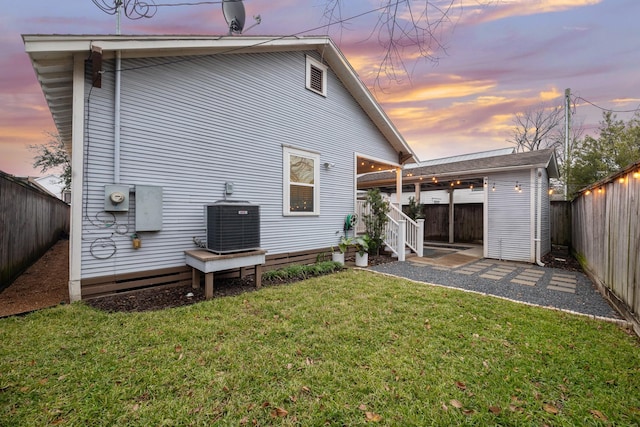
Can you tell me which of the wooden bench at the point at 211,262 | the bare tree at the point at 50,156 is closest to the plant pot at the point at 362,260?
the wooden bench at the point at 211,262

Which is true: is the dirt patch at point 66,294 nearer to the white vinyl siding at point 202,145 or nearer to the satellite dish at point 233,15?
the white vinyl siding at point 202,145

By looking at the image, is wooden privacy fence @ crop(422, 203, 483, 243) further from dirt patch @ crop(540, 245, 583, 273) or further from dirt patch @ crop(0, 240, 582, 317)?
dirt patch @ crop(0, 240, 582, 317)

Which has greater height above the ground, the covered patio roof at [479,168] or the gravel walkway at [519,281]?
the covered patio roof at [479,168]

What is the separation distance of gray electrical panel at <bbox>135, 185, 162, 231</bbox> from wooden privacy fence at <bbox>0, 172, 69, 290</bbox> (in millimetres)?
2540

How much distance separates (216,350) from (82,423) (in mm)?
1090

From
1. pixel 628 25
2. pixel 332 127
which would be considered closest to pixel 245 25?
pixel 332 127

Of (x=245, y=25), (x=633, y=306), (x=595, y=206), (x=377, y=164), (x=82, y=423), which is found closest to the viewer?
(x=82, y=423)

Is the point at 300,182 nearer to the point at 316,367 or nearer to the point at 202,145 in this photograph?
the point at 202,145

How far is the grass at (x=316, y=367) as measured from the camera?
190cm

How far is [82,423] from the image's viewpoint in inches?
69.1

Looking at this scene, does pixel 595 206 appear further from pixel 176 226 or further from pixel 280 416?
pixel 176 226

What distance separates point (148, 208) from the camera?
4375mm

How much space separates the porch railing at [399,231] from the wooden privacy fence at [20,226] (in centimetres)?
788

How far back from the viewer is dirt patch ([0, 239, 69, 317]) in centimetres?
383
